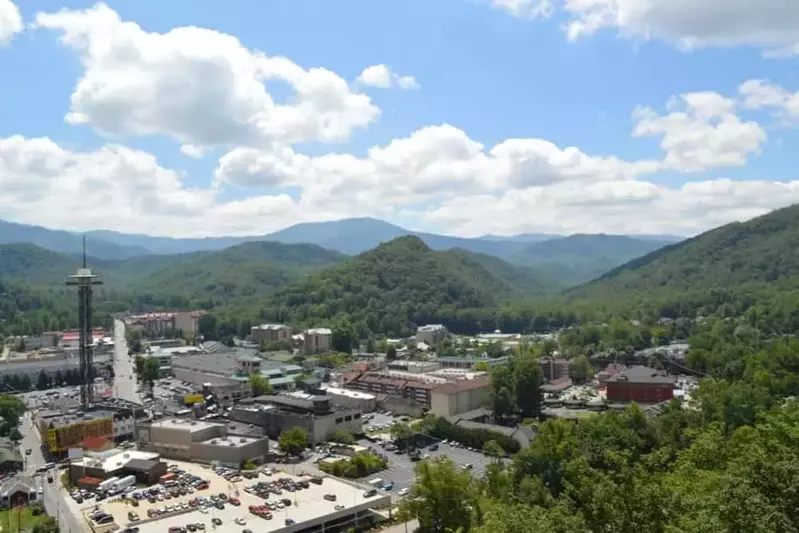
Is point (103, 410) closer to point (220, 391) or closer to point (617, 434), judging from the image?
point (220, 391)

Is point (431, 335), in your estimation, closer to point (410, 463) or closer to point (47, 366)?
point (47, 366)

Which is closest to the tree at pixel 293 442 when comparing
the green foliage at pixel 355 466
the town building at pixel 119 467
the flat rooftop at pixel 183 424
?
the green foliage at pixel 355 466

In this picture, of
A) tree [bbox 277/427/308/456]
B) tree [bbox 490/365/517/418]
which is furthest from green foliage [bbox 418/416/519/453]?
tree [bbox 277/427/308/456]

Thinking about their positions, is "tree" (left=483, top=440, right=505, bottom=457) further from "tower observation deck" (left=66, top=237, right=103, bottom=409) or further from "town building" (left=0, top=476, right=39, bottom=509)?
"tower observation deck" (left=66, top=237, right=103, bottom=409)

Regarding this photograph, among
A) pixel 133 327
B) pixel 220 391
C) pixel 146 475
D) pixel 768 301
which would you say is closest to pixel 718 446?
pixel 146 475

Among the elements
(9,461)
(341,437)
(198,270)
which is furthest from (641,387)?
(198,270)
